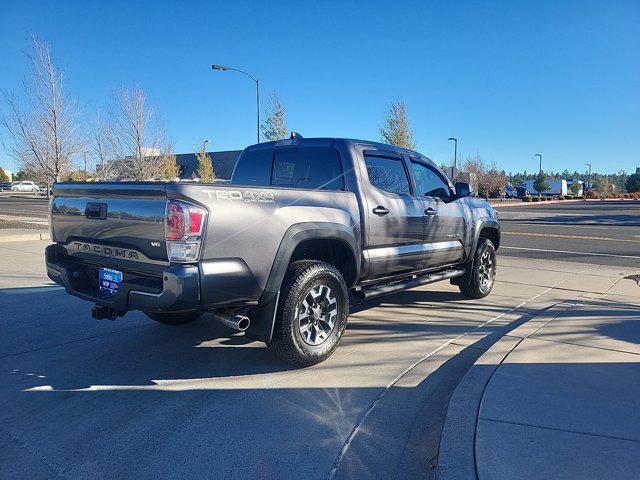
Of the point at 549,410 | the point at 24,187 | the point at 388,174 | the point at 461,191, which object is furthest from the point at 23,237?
the point at 24,187

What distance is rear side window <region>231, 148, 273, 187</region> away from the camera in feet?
18.6

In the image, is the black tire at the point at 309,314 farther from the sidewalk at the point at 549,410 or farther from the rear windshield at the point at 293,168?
the sidewalk at the point at 549,410

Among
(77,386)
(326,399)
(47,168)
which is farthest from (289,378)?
(47,168)

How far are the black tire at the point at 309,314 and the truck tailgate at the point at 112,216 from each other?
3.63 ft

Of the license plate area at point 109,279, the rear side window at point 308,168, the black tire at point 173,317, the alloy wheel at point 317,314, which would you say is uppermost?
the rear side window at point 308,168

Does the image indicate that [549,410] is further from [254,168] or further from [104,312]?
[254,168]

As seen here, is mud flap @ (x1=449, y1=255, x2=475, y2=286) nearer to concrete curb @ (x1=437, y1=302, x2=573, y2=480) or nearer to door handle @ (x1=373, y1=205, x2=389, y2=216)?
concrete curb @ (x1=437, y1=302, x2=573, y2=480)

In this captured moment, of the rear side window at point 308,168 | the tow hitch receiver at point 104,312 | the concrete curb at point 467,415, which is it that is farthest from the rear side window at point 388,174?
the tow hitch receiver at point 104,312

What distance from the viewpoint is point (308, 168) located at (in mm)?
5254

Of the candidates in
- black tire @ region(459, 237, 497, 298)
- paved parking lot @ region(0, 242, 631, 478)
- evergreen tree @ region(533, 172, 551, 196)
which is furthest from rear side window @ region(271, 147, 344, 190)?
evergreen tree @ region(533, 172, 551, 196)

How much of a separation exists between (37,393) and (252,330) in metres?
1.68

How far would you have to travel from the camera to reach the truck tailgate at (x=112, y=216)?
3498 millimetres

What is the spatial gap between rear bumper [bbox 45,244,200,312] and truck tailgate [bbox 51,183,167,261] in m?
0.18

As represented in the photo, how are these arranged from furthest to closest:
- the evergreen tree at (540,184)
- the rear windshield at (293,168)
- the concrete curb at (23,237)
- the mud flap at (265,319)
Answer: the evergreen tree at (540,184) < the concrete curb at (23,237) < the rear windshield at (293,168) < the mud flap at (265,319)
